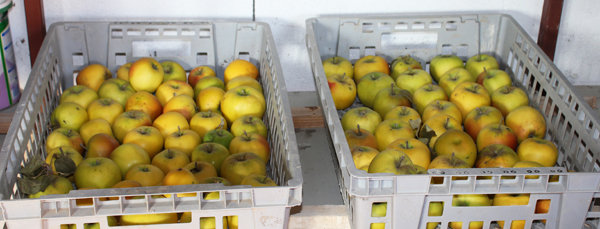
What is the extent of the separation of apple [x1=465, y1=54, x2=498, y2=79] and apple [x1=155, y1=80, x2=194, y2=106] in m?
0.77

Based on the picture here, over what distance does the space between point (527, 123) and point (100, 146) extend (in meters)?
0.96

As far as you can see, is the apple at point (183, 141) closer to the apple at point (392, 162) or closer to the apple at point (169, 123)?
the apple at point (169, 123)

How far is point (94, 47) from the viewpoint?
70.8 inches

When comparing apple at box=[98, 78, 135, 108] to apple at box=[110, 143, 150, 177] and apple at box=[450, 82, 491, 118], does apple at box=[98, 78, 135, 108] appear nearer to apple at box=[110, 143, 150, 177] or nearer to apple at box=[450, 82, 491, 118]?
apple at box=[110, 143, 150, 177]

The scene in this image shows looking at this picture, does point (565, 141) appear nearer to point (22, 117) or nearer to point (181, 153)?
point (181, 153)

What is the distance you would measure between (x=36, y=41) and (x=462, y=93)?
117cm

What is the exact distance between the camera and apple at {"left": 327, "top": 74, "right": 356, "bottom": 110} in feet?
5.49

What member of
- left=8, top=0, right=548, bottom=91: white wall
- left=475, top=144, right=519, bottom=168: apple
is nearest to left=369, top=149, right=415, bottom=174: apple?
left=475, top=144, right=519, bottom=168: apple

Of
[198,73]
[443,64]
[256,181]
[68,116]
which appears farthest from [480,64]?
[68,116]

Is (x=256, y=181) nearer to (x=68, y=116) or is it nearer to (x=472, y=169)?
(x=472, y=169)

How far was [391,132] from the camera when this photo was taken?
1.46 metres

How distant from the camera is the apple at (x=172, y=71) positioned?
1.74 meters

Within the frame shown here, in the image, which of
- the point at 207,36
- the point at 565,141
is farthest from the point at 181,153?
the point at 565,141

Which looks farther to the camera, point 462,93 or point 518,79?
point 518,79
